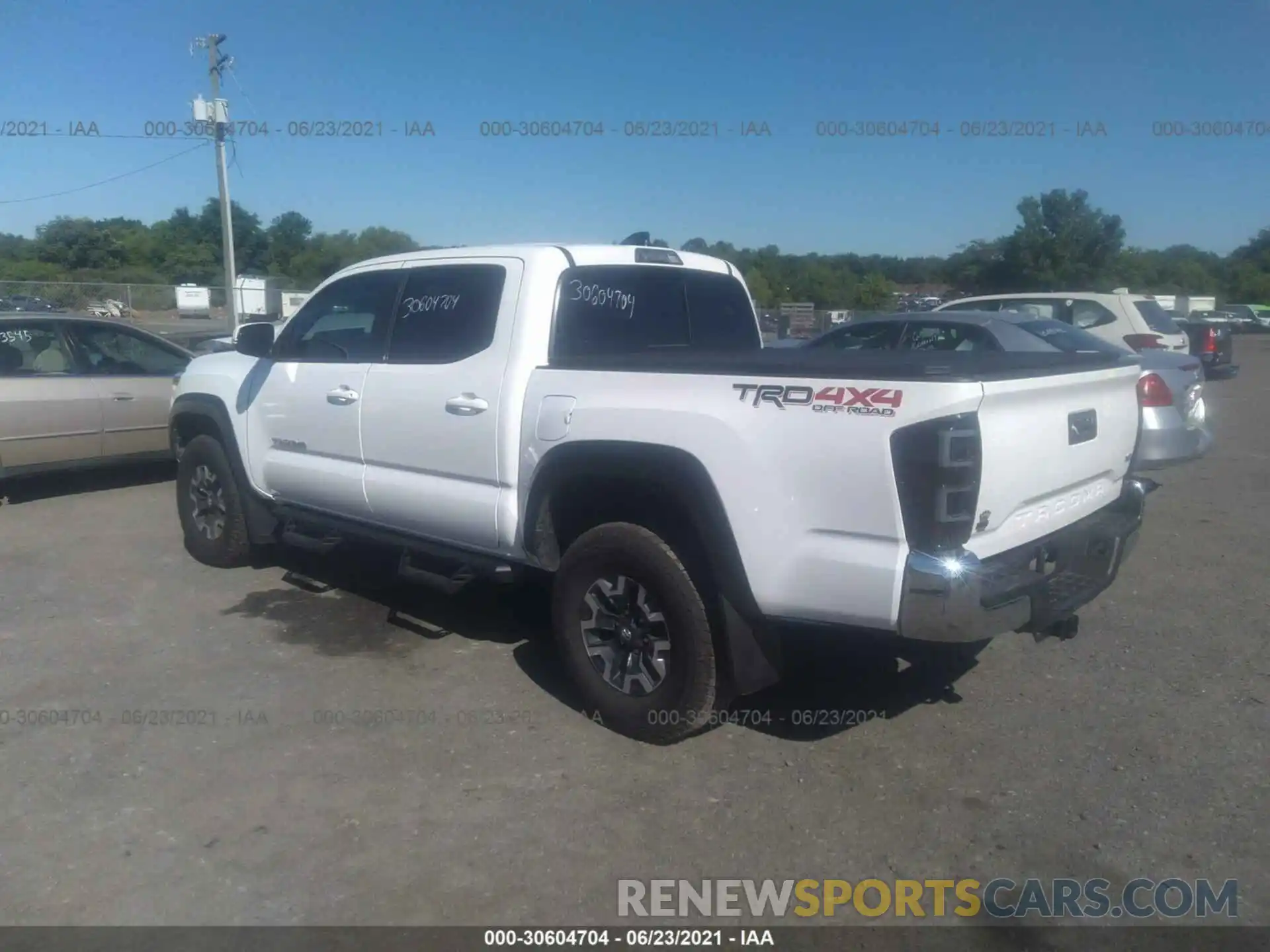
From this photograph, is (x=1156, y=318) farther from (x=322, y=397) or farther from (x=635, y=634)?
(x=635, y=634)

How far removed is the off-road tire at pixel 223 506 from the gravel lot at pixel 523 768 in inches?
17.8

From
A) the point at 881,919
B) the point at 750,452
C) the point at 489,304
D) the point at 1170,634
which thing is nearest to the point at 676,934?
the point at 881,919

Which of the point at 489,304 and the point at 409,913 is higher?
the point at 489,304

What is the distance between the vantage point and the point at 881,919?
3217 mm

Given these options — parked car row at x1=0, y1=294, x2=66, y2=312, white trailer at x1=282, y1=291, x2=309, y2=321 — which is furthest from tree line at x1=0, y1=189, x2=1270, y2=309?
parked car row at x1=0, y1=294, x2=66, y2=312

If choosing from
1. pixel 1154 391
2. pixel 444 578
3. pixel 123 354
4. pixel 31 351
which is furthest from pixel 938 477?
pixel 123 354

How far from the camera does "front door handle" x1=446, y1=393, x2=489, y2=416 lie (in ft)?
15.6

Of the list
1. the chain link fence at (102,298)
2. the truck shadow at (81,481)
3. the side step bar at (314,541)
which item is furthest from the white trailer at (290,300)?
the side step bar at (314,541)

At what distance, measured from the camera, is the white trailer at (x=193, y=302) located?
3325 cm

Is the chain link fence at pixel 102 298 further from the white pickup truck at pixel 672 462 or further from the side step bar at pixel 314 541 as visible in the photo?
the white pickup truck at pixel 672 462

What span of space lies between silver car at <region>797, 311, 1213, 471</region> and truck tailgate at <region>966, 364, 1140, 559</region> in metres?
3.25

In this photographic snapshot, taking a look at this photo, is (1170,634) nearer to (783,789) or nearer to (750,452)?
(783,789)

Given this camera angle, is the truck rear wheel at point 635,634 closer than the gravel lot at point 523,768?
No

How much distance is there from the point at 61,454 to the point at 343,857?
692cm
